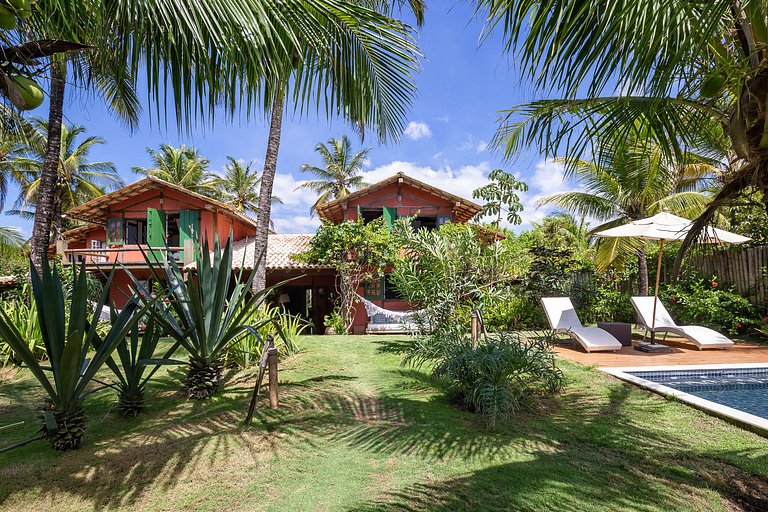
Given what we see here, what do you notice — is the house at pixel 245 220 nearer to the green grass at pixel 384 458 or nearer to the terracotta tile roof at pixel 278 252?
the terracotta tile roof at pixel 278 252

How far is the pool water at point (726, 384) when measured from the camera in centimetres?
435

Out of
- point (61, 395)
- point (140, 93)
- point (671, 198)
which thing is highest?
point (671, 198)

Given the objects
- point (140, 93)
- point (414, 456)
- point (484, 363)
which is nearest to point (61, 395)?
point (140, 93)

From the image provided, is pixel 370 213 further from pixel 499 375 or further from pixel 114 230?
pixel 499 375

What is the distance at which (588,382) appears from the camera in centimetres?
479

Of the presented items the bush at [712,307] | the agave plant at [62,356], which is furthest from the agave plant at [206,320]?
the bush at [712,307]

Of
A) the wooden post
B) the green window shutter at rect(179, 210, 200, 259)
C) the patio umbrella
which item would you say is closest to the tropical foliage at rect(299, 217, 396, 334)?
the green window shutter at rect(179, 210, 200, 259)

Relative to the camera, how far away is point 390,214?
42.7ft

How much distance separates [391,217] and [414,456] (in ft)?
34.4

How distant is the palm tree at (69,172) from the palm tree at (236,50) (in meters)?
20.5

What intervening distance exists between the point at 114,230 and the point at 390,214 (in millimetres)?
10166

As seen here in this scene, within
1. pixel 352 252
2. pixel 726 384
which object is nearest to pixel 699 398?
pixel 726 384

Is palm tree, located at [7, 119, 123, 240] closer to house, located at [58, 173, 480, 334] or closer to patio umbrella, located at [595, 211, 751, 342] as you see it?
house, located at [58, 173, 480, 334]

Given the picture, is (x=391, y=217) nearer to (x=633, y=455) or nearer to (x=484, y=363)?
(x=484, y=363)
